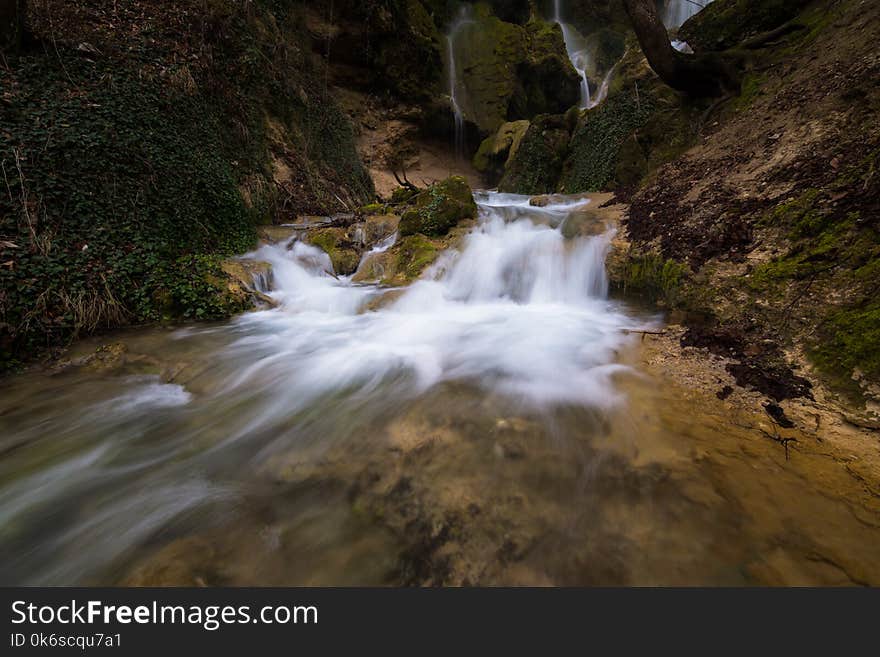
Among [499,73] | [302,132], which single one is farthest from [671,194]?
[499,73]

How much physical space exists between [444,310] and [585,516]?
13.9ft

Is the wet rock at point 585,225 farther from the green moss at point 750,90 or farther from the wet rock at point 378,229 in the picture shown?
the wet rock at point 378,229

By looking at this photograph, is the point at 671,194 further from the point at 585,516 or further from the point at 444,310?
the point at 585,516

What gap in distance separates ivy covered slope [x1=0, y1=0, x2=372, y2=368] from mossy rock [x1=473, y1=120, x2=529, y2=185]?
1386 cm

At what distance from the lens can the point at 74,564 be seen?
1.75 metres

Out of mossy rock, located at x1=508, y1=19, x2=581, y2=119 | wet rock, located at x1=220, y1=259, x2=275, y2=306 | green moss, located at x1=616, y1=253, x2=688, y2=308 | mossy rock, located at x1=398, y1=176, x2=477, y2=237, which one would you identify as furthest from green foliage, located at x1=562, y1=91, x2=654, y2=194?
mossy rock, located at x1=508, y1=19, x2=581, y2=119

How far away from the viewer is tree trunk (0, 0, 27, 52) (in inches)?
202

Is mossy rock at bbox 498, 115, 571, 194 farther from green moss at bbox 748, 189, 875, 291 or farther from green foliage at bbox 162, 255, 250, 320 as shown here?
green foliage at bbox 162, 255, 250, 320

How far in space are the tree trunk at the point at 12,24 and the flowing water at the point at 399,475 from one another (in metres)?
5.11

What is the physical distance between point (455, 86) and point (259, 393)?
2580cm

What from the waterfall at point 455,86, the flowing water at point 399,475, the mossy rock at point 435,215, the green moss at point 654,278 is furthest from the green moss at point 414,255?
the waterfall at point 455,86

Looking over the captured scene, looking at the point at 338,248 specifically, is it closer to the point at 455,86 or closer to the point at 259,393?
the point at 259,393

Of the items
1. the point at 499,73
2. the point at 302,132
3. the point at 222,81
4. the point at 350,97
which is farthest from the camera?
the point at 499,73

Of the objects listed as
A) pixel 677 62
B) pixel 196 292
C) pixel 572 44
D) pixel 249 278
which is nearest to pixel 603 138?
pixel 677 62
